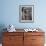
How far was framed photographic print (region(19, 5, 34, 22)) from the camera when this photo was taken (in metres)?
4.03

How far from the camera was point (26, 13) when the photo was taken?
160 inches

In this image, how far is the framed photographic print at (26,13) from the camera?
4027 millimetres

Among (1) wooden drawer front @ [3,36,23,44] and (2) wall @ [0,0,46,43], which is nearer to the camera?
(1) wooden drawer front @ [3,36,23,44]

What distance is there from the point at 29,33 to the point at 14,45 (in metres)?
0.55

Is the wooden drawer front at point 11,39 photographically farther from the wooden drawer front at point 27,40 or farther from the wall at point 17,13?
the wall at point 17,13

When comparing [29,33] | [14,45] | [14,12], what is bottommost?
[14,45]

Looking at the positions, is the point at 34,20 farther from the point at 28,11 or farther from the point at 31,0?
the point at 31,0

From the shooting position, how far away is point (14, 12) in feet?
13.3

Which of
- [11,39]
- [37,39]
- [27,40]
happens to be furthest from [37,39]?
[11,39]

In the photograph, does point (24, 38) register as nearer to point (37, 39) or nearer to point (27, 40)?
point (27, 40)

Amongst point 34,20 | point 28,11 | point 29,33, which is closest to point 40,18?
point 34,20

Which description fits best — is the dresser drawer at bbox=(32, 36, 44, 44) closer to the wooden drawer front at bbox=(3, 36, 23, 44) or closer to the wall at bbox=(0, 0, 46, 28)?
the wooden drawer front at bbox=(3, 36, 23, 44)

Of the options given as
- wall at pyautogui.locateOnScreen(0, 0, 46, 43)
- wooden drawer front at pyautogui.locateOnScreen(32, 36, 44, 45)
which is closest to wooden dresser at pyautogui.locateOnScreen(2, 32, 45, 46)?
wooden drawer front at pyautogui.locateOnScreen(32, 36, 44, 45)

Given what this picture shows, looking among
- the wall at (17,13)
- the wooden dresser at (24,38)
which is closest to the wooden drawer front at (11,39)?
the wooden dresser at (24,38)
